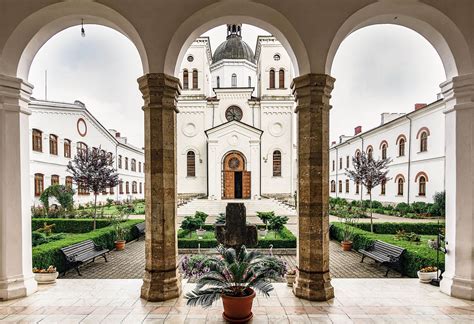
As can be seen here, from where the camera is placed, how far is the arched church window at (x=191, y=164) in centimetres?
2539

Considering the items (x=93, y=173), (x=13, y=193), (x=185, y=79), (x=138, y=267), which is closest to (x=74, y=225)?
(x=93, y=173)

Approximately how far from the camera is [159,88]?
4996 millimetres

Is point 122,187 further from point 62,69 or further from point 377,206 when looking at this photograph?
point 377,206

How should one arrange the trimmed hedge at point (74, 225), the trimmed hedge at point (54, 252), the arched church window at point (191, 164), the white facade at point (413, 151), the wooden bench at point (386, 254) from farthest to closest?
the arched church window at point (191, 164)
the white facade at point (413, 151)
the trimmed hedge at point (74, 225)
the wooden bench at point (386, 254)
the trimmed hedge at point (54, 252)

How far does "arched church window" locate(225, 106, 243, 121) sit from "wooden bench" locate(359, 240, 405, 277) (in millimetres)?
19004

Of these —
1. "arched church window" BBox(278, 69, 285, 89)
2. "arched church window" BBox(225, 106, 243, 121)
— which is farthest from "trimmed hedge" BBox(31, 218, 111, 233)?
"arched church window" BBox(278, 69, 285, 89)

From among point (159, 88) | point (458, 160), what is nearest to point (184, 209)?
point (159, 88)

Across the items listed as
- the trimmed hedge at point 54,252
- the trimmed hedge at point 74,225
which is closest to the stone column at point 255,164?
the trimmed hedge at point 74,225

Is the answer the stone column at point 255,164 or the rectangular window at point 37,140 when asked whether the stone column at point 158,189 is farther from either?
the stone column at point 255,164

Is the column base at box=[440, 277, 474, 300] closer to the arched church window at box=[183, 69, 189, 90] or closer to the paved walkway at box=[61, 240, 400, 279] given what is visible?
the paved walkway at box=[61, 240, 400, 279]

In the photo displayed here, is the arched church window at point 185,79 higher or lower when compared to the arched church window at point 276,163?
higher

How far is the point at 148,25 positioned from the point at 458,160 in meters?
6.11

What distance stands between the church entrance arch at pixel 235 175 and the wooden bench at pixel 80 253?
15.2m

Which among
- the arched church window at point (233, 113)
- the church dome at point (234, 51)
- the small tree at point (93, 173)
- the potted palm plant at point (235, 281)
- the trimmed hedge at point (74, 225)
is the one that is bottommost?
the trimmed hedge at point (74, 225)
